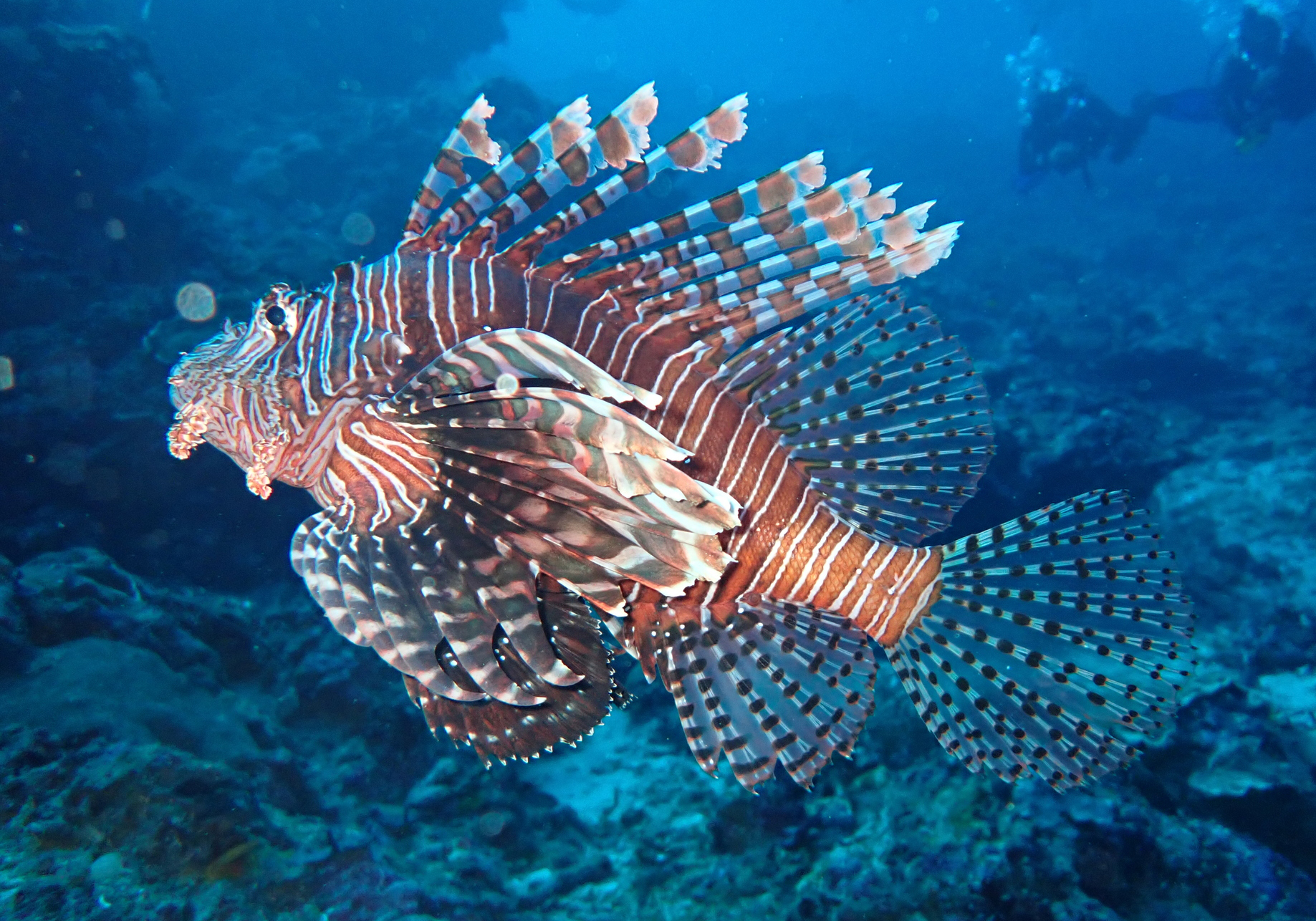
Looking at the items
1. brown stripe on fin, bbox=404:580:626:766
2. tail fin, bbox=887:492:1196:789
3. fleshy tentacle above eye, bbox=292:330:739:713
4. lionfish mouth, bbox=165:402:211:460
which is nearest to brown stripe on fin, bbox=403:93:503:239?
fleshy tentacle above eye, bbox=292:330:739:713

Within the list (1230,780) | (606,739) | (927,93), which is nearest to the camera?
(1230,780)

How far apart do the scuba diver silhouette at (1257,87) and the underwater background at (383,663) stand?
4526 millimetres

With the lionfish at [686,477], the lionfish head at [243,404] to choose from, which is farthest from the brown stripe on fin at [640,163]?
the lionfish head at [243,404]

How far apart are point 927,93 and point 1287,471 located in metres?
72.4

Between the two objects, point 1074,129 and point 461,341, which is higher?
point 1074,129

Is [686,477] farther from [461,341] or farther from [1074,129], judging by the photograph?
[1074,129]

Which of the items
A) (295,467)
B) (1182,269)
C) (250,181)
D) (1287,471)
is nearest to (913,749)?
(295,467)

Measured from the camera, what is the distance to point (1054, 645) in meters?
2.93

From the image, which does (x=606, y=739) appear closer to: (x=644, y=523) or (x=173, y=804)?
(x=173, y=804)

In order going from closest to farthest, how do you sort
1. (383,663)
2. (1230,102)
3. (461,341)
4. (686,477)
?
(686,477) → (461,341) → (383,663) → (1230,102)

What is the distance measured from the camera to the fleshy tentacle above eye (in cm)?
172

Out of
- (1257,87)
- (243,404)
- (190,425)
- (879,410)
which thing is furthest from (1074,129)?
(190,425)

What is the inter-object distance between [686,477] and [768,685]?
1472mm

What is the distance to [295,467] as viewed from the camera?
246 cm
